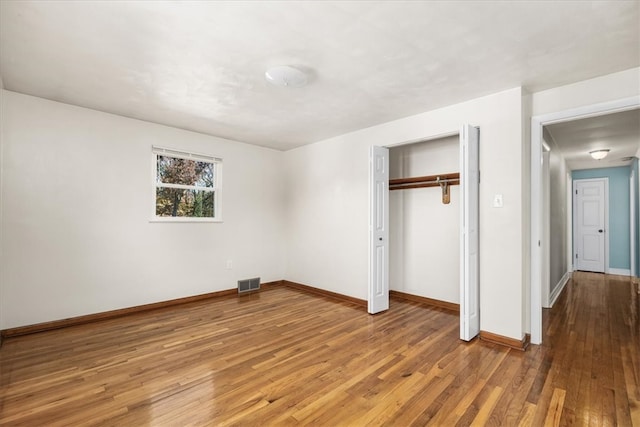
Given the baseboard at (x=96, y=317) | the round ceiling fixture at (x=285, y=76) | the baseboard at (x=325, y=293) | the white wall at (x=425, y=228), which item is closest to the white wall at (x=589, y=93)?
the white wall at (x=425, y=228)

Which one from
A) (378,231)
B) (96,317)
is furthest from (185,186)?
(378,231)

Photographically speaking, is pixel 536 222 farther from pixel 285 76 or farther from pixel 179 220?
pixel 179 220

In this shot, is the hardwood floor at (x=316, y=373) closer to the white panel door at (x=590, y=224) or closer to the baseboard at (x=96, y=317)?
the baseboard at (x=96, y=317)

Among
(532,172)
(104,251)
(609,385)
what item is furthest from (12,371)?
(532,172)

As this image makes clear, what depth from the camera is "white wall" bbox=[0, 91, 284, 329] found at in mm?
3123

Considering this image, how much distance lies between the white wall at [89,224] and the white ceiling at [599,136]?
499cm

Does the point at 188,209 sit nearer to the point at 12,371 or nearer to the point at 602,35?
the point at 12,371

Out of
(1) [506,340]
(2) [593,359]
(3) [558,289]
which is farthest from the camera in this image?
(3) [558,289]

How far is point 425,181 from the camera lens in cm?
432

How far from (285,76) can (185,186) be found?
2.62 metres

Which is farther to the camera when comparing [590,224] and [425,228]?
[590,224]

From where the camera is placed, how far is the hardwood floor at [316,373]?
6.16 feet

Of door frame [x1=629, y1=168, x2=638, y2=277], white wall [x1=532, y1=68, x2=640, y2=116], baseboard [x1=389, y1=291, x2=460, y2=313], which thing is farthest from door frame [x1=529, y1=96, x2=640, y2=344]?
door frame [x1=629, y1=168, x2=638, y2=277]

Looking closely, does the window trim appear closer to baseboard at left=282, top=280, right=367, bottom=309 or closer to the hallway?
baseboard at left=282, top=280, right=367, bottom=309
